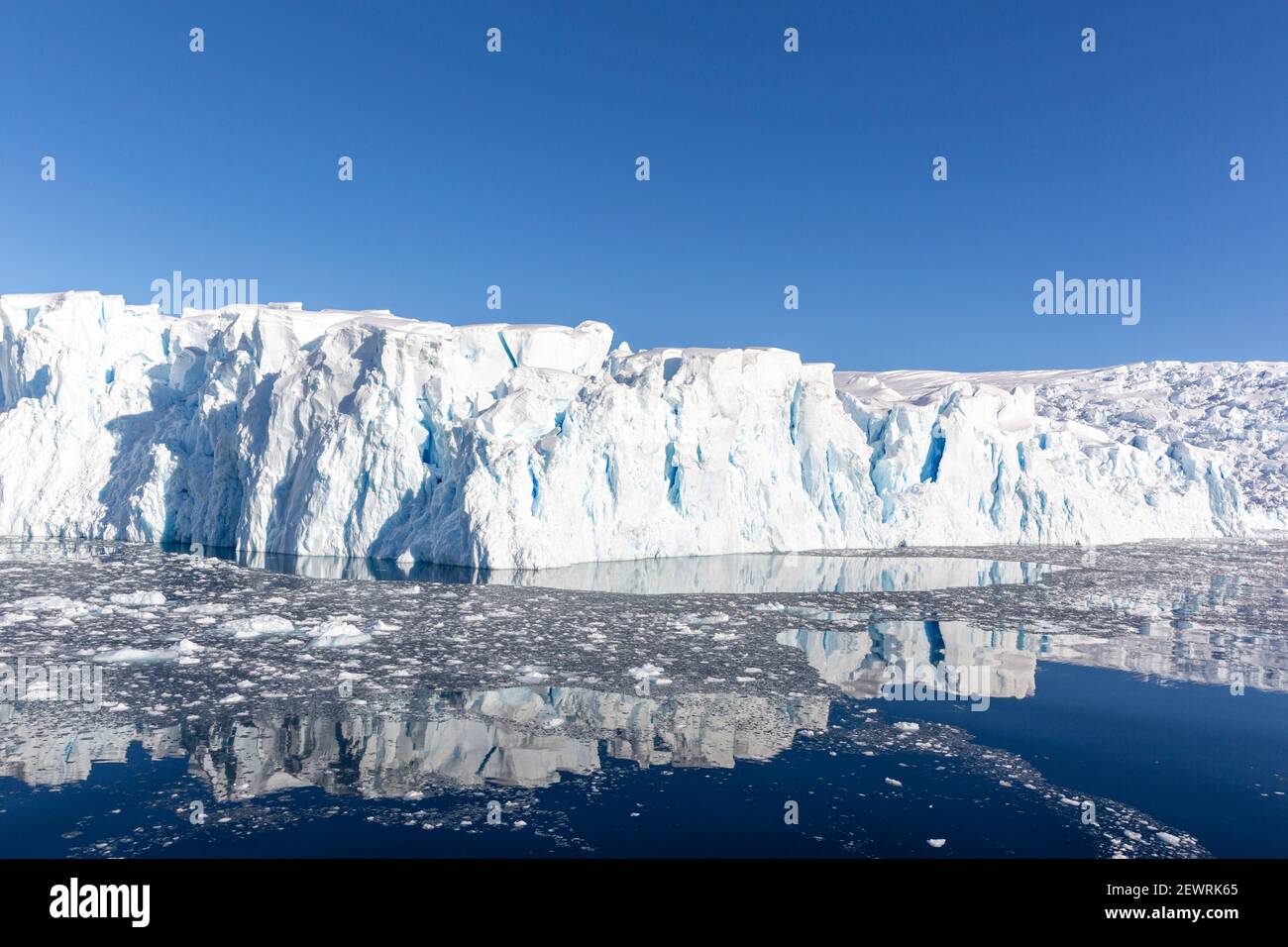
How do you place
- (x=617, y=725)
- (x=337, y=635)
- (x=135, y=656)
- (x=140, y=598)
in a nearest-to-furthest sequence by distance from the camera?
1. (x=617, y=725)
2. (x=135, y=656)
3. (x=337, y=635)
4. (x=140, y=598)

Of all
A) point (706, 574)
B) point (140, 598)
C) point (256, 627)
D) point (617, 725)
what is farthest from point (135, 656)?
point (706, 574)

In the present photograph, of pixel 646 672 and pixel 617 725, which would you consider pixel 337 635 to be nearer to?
pixel 646 672

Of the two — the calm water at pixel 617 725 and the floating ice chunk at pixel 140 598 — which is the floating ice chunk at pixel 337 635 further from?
the floating ice chunk at pixel 140 598

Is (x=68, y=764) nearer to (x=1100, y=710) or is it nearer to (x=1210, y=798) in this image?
(x=1210, y=798)

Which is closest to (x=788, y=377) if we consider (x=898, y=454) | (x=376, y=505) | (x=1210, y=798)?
(x=898, y=454)

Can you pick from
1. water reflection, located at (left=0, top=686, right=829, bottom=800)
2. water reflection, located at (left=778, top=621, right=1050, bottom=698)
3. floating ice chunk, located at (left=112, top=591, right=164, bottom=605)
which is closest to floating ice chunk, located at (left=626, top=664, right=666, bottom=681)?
water reflection, located at (left=0, top=686, right=829, bottom=800)
